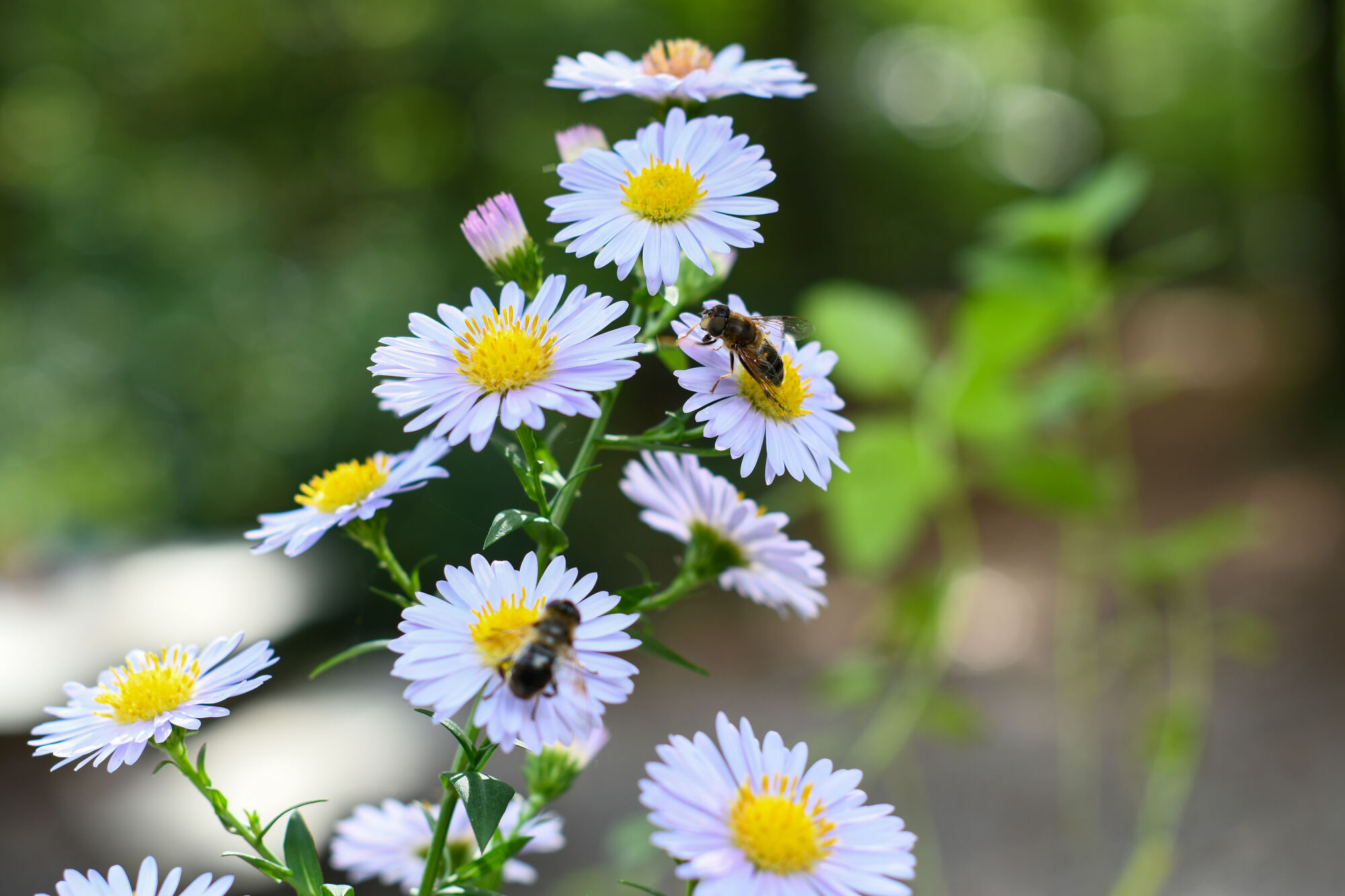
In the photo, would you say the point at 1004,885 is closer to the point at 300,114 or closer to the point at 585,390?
the point at 585,390

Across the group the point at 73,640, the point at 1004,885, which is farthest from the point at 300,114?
the point at 1004,885

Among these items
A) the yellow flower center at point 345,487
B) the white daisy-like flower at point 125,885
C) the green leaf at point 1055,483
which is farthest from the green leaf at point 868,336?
the white daisy-like flower at point 125,885

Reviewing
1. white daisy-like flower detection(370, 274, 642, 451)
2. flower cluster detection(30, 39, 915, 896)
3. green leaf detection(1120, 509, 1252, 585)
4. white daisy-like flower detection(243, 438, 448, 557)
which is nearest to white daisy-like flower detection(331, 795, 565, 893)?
flower cluster detection(30, 39, 915, 896)

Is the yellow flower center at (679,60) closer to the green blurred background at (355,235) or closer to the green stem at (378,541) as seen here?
the green blurred background at (355,235)

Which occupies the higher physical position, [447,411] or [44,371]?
[44,371]

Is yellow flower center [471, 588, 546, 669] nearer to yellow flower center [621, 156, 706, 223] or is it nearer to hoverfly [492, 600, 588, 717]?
hoverfly [492, 600, 588, 717]

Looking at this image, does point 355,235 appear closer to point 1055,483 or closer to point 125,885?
point 1055,483

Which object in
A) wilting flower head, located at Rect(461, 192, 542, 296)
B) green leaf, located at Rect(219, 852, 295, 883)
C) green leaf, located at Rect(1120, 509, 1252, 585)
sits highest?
green leaf, located at Rect(1120, 509, 1252, 585)
